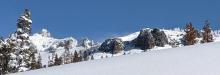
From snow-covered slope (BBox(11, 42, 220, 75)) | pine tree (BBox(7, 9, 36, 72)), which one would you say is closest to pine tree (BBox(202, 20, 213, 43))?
pine tree (BBox(7, 9, 36, 72))

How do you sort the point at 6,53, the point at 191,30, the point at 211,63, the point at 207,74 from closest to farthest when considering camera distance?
1. the point at 207,74
2. the point at 211,63
3. the point at 6,53
4. the point at 191,30

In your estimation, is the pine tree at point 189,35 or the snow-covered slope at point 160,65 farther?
the pine tree at point 189,35

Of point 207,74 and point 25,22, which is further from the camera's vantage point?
point 25,22

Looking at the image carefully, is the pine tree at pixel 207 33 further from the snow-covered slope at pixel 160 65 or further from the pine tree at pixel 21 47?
the snow-covered slope at pixel 160 65

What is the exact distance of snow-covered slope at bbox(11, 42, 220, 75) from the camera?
14591mm

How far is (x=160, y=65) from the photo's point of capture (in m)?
15.6

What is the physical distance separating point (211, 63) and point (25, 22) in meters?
37.6

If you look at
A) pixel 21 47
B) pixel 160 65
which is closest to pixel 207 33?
pixel 21 47

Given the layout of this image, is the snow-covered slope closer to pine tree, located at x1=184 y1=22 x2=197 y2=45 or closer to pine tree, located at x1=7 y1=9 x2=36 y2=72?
pine tree, located at x1=7 y1=9 x2=36 y2=72

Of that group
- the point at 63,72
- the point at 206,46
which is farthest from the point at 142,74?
the point at 206,46

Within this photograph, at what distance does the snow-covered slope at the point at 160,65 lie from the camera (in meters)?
14.6

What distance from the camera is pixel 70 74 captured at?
15.9m

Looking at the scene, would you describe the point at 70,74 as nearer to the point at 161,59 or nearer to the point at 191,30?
the point at 161,59

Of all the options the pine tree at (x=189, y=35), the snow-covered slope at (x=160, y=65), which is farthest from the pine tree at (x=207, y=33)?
the snow-covered slope at (x=160, y=65)
